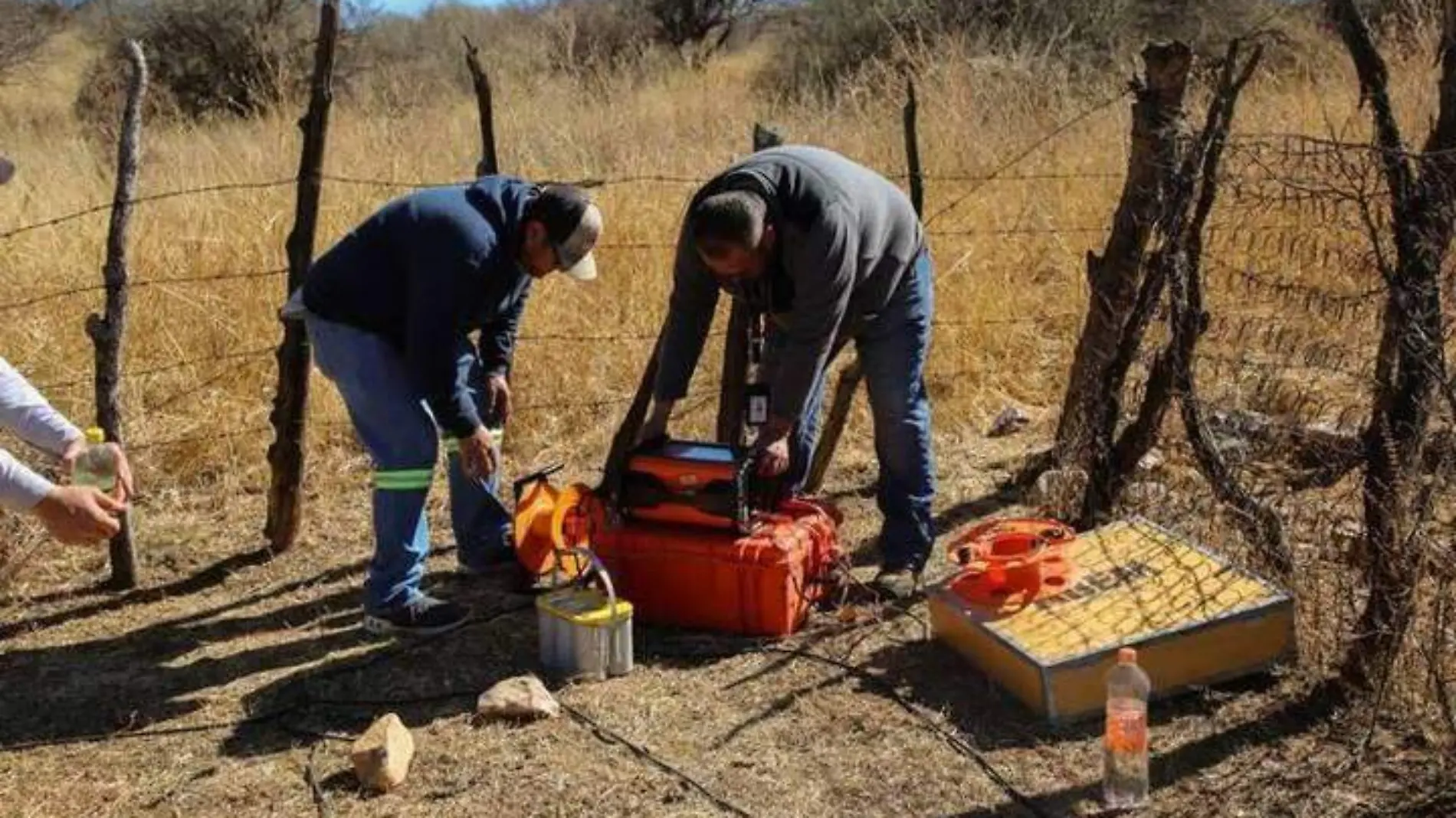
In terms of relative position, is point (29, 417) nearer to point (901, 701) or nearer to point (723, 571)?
point (723, 571)

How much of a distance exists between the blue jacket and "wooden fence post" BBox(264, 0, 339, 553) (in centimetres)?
82

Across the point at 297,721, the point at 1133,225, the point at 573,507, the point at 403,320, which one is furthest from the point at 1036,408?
the point at 297,721

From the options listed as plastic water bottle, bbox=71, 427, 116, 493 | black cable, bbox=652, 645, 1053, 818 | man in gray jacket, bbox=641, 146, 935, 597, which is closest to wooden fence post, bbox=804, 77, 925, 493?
man in gray jacket, bbox=641, 146, 935, 597

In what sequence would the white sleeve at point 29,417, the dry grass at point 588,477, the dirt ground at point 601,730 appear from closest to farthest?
1. the white sleeve at point 29,417
2. the dirt ground at point 601,730
3. the dry grass at point 588,477

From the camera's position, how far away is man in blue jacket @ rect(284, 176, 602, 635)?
4.65 metres

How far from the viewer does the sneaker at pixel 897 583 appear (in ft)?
17.5

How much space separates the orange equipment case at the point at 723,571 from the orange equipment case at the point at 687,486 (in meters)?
0.05

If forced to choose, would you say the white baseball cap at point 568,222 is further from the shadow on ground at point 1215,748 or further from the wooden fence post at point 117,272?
the shadow on ground at point 1215,748

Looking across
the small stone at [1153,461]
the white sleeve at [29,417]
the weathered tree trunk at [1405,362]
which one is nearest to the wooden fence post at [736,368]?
the small stone at [1153,461]

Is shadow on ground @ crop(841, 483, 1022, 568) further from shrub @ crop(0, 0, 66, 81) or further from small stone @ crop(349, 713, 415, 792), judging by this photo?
shrub @ crop(0, 0, 66, 81)

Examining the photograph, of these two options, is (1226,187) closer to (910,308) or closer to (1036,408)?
(1036,408)

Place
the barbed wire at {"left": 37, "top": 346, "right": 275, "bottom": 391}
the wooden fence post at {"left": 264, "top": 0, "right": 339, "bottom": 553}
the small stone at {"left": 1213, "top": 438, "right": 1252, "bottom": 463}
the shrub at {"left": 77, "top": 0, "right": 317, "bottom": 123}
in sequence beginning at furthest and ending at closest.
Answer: the shrub at {"left": 77, "top": 0, "right": 317, "bottom": 123} < the barbed wire at {"left": 37, "top": 346, "right": 275, "bottom": 391} < the wooden fence post at {"left": 264, "top": 0, "right": 339, "bottom": 553} < the small stone at {"left": 1213, "top": 438, "right": 1252, "bottom": 463}

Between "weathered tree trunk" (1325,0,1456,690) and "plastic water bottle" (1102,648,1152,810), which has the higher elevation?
"weathered tree trunk" (1325,0,1456,690)

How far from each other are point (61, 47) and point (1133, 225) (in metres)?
26.9
